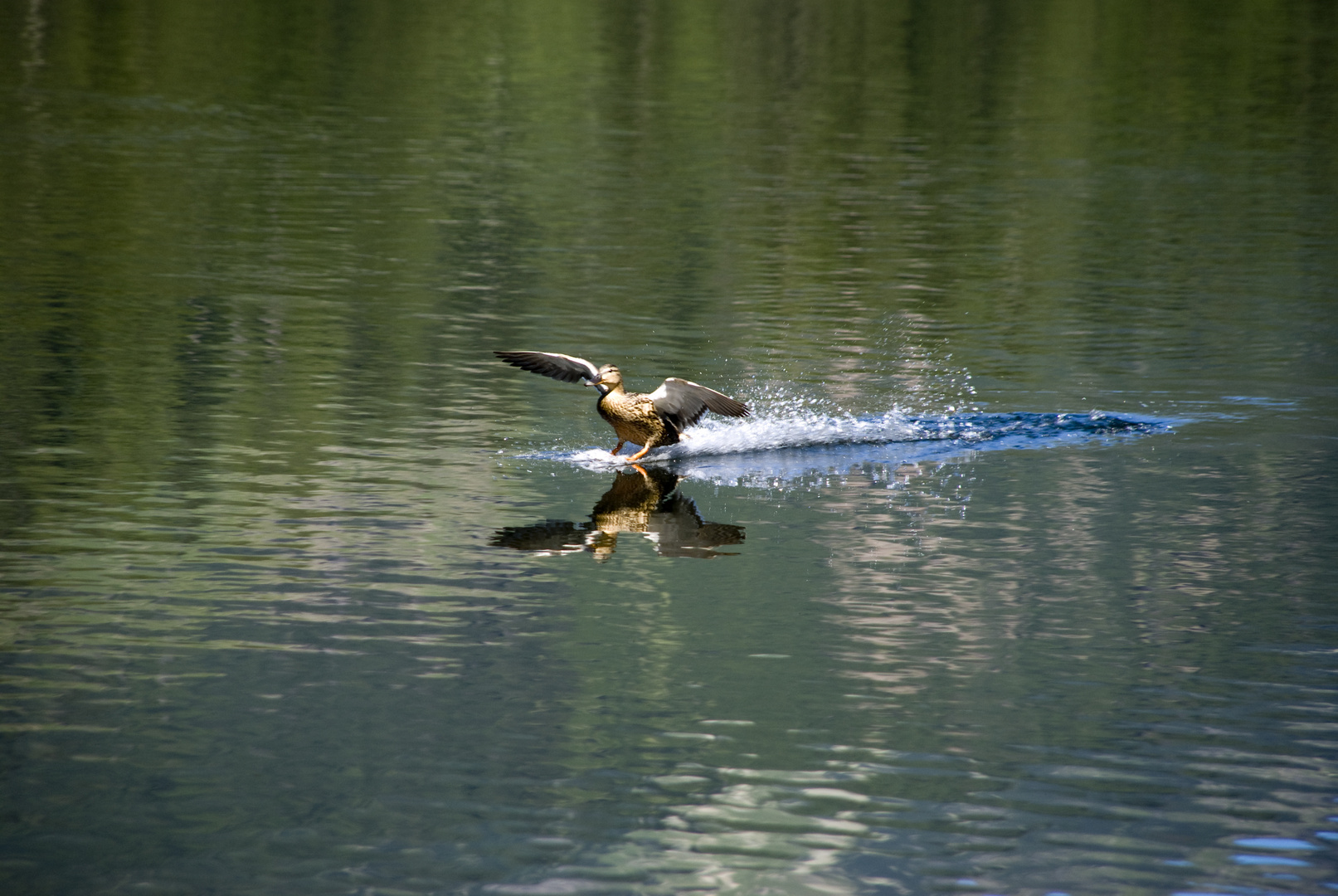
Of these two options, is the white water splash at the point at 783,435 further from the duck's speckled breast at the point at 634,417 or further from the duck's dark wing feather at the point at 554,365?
the duck's dark wing feather at the point at 554,365

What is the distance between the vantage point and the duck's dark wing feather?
13.9m

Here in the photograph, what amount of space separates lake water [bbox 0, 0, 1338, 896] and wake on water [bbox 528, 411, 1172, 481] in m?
0.06

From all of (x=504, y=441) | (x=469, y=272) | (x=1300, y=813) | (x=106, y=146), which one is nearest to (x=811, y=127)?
(x=106, y=146)

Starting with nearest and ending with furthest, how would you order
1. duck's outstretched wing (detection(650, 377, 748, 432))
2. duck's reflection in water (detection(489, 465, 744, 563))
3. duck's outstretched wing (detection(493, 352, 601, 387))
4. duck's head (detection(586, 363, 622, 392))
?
duck's reflection in water (detection(489, 465, 744, 563)), duck's outstretched wing (detection(650, 377, 748, 432)), duck's head (detection(586, 363, 622, 392)), duck's outstretched wing (detection(493, 352, 601, 387))

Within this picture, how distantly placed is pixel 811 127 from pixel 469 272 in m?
20.6

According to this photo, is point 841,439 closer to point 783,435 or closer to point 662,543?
point 783,435

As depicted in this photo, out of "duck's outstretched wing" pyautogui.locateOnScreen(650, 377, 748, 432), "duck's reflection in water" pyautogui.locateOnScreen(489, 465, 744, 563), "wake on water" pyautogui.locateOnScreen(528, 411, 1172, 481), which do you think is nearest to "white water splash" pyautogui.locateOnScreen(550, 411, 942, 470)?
"wake on water" pyautogui.locateOnScreen(528, 411, 1172, 481)

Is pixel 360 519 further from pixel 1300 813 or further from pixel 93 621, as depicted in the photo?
pixel 1300 813

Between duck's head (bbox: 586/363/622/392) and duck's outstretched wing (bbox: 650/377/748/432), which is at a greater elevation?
duck's head (bbox: 586/363/622/392)

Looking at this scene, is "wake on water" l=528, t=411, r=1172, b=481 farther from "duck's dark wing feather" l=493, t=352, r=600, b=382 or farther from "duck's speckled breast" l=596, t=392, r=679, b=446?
→ "duck's dark wing feather" l=493, t=352, r=600, b=382

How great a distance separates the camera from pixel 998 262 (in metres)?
25.4

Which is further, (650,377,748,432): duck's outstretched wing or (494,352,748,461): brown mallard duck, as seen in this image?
(494,352,748,461): brown mallard duck

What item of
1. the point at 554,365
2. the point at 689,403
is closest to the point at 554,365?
the point at 554,365

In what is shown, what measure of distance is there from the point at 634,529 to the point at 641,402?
6.20 ft
